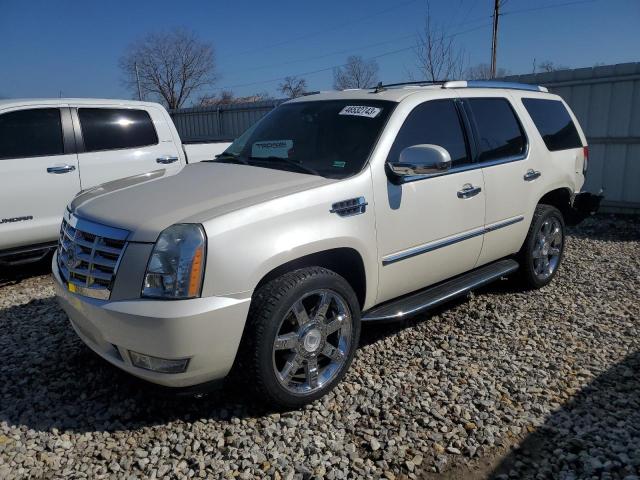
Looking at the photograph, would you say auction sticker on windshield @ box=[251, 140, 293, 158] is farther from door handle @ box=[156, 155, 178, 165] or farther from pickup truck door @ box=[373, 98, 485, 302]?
door handle @ box=[156, 155, 178, 165]

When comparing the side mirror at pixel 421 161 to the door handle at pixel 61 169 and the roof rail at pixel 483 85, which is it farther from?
the door handle at pixel 61 169

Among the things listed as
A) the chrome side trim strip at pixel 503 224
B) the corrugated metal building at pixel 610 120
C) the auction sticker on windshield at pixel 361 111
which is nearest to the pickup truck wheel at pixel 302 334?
the auction sticker on windshield at pixel 361 111

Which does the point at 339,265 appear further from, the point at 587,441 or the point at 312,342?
the point at 587,441

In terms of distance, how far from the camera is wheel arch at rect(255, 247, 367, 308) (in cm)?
290

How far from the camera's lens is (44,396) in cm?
324

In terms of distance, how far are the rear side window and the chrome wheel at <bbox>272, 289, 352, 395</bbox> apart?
9.68 ft

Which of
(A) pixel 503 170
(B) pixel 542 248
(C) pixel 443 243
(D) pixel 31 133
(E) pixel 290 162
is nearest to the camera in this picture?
(E) pixel 290 162

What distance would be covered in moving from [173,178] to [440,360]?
89.2 inches

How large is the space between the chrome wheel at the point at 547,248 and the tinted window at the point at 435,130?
1510 mm

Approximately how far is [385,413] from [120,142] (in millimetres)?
4652

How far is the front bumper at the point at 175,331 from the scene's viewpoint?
2.49 m

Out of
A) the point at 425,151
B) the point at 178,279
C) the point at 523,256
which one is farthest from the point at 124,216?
the point at 523,256

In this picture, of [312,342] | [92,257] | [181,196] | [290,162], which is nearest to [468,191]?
[290,162]

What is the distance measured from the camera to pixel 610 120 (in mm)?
8656
